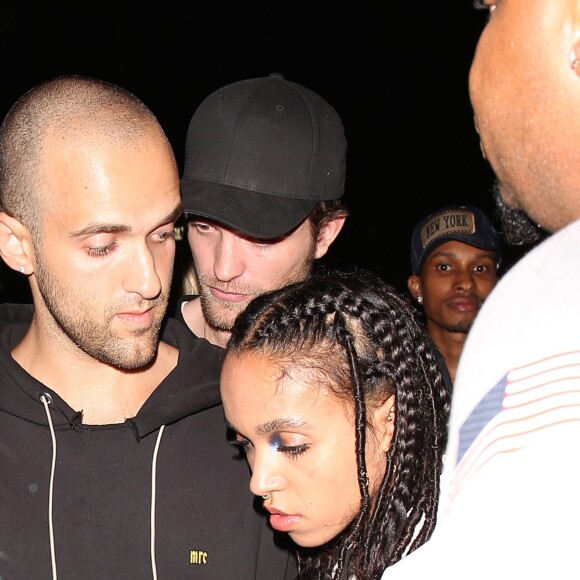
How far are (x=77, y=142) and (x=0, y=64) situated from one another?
13.1ft

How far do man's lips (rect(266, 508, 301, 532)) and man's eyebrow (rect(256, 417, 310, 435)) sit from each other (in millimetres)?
198

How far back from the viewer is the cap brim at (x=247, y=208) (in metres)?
2.57

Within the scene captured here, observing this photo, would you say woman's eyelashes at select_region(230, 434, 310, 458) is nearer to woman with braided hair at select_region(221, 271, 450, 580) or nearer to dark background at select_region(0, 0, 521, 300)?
woman with braided hair at select_region(221, 271, 450, 580)

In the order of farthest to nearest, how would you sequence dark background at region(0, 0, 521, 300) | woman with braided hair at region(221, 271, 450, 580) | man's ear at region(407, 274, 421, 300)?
dark background at region(0, 0, 521, 300) < man's ear at region(407, 274, 421, 300) < woman with braided hair at region(221, 271, 450, 580)

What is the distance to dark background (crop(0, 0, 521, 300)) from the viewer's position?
5.75 metres

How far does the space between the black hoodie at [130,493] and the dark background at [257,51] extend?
4076 millimetres

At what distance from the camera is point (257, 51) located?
19.9 feet

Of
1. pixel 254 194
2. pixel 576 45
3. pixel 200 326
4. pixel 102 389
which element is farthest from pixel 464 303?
pixel 576 45

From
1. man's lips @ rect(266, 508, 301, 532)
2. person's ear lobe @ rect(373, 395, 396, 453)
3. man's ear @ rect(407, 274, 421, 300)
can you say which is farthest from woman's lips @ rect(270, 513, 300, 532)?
man's ear @ rect(407, 274, 421, 300)

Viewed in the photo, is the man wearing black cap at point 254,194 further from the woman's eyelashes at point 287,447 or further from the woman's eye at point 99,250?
the woman's eyelashes at point 287,447

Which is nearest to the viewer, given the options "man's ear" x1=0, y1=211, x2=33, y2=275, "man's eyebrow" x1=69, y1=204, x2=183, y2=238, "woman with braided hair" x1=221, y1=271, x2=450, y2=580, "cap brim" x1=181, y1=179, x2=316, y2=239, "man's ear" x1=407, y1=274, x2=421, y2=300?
"woman with braided hair" x1=221, y1=271, x2=450, y2=580

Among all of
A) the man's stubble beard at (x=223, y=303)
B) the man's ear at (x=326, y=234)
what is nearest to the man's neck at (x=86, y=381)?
the man's stubble beard at (x=223, y=303)

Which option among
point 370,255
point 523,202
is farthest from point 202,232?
point 370,255

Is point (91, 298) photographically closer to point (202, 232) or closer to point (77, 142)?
point (77, 142)
